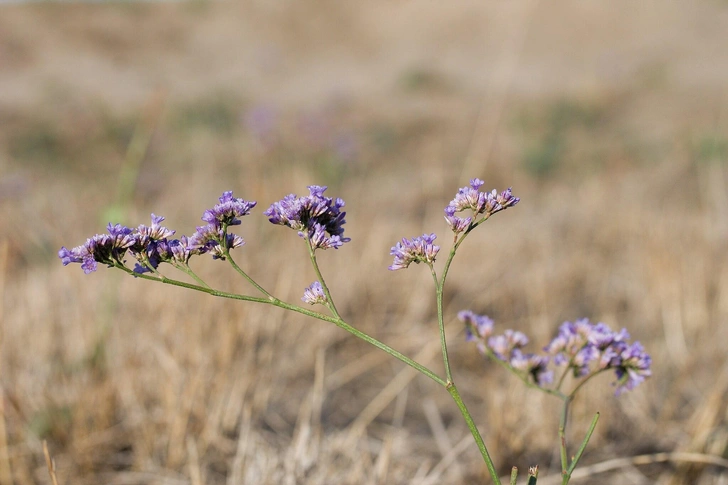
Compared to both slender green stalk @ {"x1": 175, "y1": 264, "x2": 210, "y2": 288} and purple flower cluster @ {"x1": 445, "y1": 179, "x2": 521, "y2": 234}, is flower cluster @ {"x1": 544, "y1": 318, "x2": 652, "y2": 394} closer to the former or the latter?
purple flower cluster @ {"x1": 445, "y1": 179, "x2": 521, "y2": 234}

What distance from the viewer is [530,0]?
2.54m

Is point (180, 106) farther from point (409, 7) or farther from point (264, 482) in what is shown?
point (409, 7)

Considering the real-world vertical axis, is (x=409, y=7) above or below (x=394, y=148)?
above

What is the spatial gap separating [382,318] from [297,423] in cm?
98

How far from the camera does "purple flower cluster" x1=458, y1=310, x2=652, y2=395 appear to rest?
1.05 meters

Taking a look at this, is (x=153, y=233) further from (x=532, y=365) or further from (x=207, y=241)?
(x=532, y=365)

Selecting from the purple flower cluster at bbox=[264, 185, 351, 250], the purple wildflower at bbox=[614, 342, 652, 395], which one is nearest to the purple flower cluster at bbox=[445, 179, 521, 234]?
the purple flower cluster at bbox=[264, 185, 351, 250]

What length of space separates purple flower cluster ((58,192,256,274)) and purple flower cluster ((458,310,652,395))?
46 cm

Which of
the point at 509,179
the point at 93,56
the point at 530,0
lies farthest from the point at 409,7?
the point at 530,0

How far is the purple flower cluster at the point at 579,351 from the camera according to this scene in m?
1.05

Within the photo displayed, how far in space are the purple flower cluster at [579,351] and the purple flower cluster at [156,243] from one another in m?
0.46

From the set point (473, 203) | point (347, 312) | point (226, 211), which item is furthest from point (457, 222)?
point (347, 312)

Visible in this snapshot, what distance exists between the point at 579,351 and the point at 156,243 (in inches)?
27.5

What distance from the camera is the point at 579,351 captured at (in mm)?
1070
